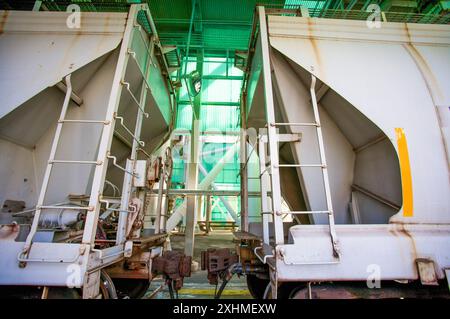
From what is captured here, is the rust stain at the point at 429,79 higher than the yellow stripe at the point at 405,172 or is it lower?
higher

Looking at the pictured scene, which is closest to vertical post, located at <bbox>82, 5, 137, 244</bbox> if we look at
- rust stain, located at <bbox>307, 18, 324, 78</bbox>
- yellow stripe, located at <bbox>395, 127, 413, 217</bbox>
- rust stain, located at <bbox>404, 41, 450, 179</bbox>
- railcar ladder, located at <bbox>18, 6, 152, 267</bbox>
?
railcar ladder, located at <bbox>18, 6, 152, 267</bbox>

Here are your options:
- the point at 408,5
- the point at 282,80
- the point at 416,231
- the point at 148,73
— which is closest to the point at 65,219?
the point at 148,73

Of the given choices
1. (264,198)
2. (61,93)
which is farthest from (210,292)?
(61,93)

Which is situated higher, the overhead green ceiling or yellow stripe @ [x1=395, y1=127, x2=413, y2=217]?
the overhead green ceiling

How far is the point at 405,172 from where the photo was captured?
2121 millimetres

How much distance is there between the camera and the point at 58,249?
5.62 ft

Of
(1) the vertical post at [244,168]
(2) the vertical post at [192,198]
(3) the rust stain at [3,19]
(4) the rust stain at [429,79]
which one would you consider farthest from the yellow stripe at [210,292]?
(3) the rust stain at [3,19]

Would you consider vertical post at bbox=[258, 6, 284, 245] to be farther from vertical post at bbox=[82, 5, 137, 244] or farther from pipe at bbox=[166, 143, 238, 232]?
pipe at bbox=[166, 143, 238, 232]

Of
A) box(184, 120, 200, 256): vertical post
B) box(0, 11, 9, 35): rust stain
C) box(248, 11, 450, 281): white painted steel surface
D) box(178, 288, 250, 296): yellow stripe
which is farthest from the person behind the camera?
box(184, 120, 200, 256): vertical post

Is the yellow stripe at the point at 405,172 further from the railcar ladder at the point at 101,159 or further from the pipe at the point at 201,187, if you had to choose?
the pipe at the point at 201,187

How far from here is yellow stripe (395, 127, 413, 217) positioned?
2.03 metres

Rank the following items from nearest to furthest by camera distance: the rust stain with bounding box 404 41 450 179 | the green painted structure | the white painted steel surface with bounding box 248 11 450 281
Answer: the white painted steel surface with bounding box 248 11 450 281, the rust stain with bounding box 404 41 450 179, the green painted structure

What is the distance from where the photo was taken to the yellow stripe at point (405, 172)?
203 cm

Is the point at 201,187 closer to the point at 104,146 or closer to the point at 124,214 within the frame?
the point at 124,214
